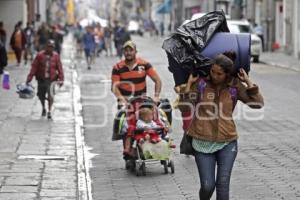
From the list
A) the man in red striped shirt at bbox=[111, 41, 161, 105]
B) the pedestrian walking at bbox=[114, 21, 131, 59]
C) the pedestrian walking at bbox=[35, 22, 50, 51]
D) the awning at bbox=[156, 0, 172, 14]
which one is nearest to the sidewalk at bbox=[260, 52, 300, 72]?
the pedestrian walking at bbox=[114, 21, 131, 59]

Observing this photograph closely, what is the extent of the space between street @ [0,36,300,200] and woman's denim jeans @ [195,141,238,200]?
7.38ft

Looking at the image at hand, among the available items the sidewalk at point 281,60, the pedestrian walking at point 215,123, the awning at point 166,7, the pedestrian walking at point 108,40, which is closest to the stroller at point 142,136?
the pedestrian walking at point 215,123

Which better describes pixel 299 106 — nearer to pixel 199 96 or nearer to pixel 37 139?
pixel 37 139

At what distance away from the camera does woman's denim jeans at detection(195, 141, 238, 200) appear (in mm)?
7848

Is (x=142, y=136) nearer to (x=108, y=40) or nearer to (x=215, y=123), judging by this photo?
(x=215, y=123)

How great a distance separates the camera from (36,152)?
13586 millimetres

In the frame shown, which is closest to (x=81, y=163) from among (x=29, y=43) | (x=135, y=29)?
(x=29, y=43)

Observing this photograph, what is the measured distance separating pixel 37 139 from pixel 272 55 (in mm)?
32246

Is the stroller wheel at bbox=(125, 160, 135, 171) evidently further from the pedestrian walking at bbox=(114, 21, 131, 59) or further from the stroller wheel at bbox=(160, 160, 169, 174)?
the pedestrian walking at bbox=(114, 21, 131, 59)

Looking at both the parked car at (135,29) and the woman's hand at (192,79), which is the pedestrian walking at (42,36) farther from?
the parked car at (135,29)

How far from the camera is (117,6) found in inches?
7264

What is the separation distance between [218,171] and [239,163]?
15.5 feet

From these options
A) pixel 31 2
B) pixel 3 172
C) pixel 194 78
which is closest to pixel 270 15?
pixel 31 2

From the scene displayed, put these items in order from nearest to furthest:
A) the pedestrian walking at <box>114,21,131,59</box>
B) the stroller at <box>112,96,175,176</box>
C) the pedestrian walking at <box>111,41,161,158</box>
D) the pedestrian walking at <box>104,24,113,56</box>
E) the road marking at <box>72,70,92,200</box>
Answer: the road marking at <box>72,70,92,200</box> < the stroller at <box>112,96,175,176</box> < the pedestrian walking at <box>111,41,161,158</box> < the pedestrian walking at <box>114,21,131,59</box> < the pedestrian walking at <box>104,24,113,56</box>
